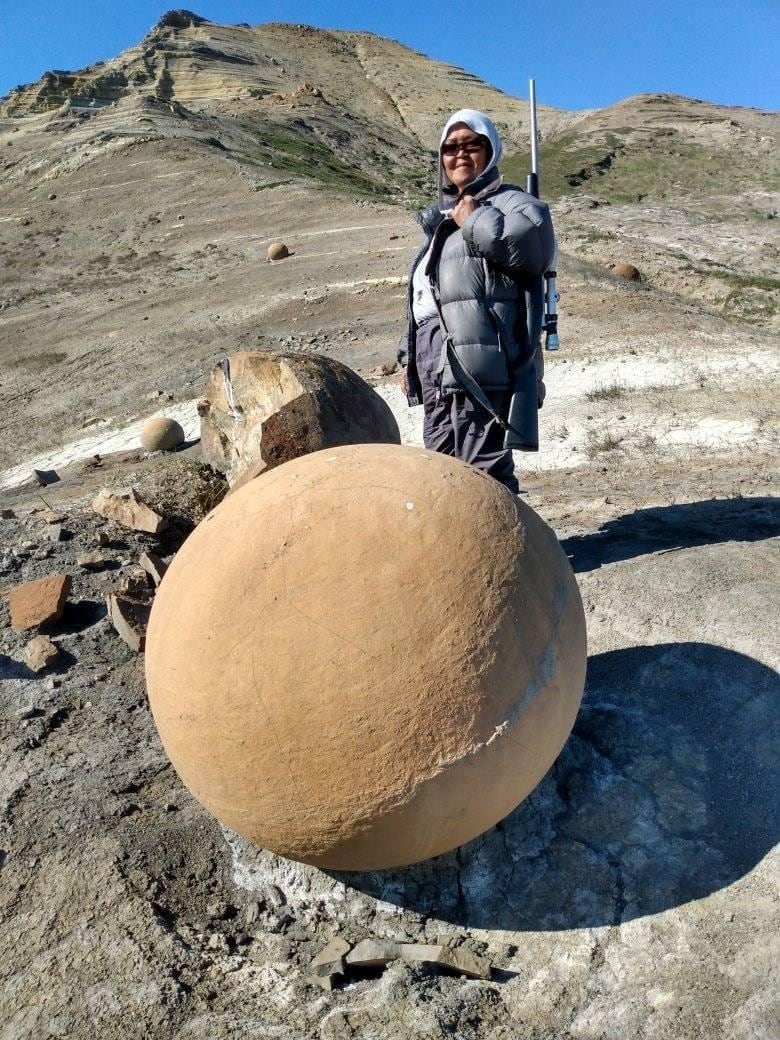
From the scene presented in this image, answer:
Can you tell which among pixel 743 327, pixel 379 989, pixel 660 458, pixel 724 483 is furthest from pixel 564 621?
pixel 743 327

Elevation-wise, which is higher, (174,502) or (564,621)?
(564,621)

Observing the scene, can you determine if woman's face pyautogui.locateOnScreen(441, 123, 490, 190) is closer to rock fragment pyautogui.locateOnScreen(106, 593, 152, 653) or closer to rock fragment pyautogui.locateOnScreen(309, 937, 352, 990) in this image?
rock fragment pyautogui.locateOnScreen(106, 593, 152, 653)

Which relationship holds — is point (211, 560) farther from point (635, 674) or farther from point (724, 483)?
point (724, 483)

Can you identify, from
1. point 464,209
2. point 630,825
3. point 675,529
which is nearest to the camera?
point 630,825

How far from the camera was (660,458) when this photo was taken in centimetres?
730

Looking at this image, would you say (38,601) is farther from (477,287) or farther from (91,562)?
(477,287)

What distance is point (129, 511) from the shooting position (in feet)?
19.5

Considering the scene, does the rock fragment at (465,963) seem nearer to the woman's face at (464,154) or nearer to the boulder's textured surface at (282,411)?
the boulder's textured surface at (282,411)

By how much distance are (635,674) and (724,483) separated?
310cm

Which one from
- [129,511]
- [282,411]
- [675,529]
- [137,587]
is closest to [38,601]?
[137,587]

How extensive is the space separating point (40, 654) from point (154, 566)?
2.89ft

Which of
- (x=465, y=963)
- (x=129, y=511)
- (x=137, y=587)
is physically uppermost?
(x=129, y=511)

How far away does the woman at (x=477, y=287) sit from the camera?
387 cm

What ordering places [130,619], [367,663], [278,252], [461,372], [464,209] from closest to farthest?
[367,663] → [464,209] → [461,372] → [130,619] → [278,252]
